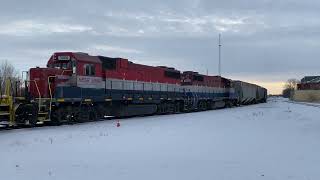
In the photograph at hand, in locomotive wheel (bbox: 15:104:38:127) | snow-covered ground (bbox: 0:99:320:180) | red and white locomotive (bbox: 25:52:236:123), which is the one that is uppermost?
red and white locomotive (bbox: 25:52:236:123)

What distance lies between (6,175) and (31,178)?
2.35 feet

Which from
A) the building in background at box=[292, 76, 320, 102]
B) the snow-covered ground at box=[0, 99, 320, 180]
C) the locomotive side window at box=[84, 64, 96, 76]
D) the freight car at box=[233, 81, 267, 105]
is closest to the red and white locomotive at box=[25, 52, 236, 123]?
the locomotive side window at box=[84, 64, 96, 76]

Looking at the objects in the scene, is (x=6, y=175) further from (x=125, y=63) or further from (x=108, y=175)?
(x=125, y=63)

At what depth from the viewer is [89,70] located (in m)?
28.7

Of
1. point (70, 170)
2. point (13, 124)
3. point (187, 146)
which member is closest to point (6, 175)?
point (70, 170)

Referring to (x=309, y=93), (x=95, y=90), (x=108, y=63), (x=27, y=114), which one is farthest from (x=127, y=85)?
(x=309, y=93)

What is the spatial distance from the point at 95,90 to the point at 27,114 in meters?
6.81

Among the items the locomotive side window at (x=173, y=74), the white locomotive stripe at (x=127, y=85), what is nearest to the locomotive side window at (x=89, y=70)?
the white locomotive stripe at (x=127, y=85)

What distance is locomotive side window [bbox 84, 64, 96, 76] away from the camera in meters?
28.3

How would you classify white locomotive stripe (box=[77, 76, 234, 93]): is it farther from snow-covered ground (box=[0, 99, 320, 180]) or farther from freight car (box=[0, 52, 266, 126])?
snow-covered ground (box=[0, 99, 320, 180])

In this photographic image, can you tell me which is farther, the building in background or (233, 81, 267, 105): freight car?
the building in background

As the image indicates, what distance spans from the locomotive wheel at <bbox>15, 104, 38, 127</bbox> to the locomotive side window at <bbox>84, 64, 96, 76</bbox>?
5.44m

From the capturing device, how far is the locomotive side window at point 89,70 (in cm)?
2830

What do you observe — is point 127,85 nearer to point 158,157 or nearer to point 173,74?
point 173,74
